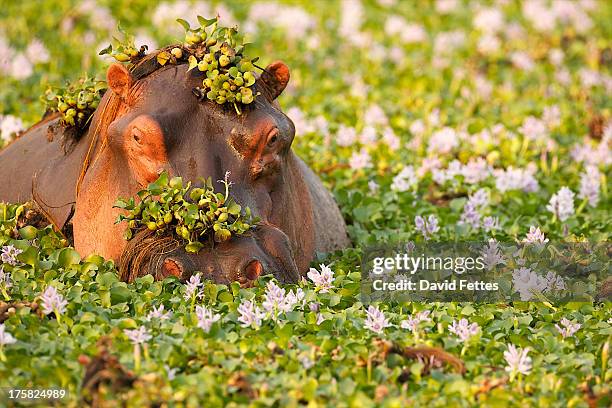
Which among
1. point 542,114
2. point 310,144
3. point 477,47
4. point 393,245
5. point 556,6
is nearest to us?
point 393,245

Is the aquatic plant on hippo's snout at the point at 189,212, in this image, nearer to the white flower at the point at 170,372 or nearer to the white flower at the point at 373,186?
the white flower at the point at 170,372

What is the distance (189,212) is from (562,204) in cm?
300

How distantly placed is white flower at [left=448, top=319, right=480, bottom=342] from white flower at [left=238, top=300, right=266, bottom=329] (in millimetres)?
781

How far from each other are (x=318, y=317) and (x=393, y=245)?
1657 mm

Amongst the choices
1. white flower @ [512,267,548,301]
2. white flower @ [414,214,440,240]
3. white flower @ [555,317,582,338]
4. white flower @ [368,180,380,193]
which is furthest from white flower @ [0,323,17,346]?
white flower @ [368,180,380,193]

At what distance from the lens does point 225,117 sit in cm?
579

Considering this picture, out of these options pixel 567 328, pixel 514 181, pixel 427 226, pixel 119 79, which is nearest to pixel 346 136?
pixel 514 181

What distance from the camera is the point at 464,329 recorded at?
5.09 metres

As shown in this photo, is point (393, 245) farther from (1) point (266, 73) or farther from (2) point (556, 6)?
(2) point (556, 6)

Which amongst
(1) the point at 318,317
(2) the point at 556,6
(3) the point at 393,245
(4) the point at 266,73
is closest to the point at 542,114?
(2) the point at 556,6

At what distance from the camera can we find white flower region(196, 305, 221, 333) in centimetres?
505

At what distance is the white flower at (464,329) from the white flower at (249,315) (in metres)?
0.78

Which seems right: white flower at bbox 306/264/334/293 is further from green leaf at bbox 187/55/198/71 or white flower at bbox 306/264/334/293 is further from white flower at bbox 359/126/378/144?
white flower at bbox 359/126/378/144

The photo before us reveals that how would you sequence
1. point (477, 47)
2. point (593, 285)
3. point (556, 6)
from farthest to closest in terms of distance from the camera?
point (556, 6), point (477, 47), point (593, 285)
